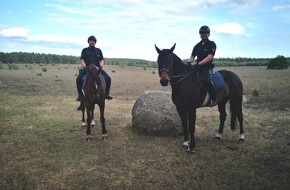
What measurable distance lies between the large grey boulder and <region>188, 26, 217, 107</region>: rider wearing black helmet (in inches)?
68.4

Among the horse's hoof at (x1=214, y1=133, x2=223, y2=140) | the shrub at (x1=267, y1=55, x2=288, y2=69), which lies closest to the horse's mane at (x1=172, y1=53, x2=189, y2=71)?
the horse's hoof at (x1=214, y1=133, x2=223, y2=140)

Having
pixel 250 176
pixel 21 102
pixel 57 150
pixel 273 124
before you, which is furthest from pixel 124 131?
pixel 21 102

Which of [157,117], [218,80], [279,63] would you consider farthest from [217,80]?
[279,63]

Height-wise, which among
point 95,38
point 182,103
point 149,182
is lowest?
point 149,182

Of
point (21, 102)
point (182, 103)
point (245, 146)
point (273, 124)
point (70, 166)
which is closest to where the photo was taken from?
point (70, 166)

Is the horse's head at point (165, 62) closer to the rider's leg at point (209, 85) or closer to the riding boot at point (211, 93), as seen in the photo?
the rider's leg at point (209, 85)

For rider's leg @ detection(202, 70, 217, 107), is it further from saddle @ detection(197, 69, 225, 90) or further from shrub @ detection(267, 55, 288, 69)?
shrub @ detection(267, 55, 288, 69)

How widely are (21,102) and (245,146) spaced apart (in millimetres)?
14291

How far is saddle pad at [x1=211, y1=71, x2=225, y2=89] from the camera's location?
32.3ft

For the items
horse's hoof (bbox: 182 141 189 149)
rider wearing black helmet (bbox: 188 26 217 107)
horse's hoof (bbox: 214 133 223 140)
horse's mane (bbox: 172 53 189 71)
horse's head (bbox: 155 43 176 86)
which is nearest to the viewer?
horse's head (bbox: 155 43 176 86)

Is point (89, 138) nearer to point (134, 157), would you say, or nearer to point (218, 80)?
point (134, 157)

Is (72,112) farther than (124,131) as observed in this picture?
Yes

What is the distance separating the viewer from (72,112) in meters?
15.7

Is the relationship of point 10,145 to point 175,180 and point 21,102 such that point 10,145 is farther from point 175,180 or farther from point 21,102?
point 21,102
